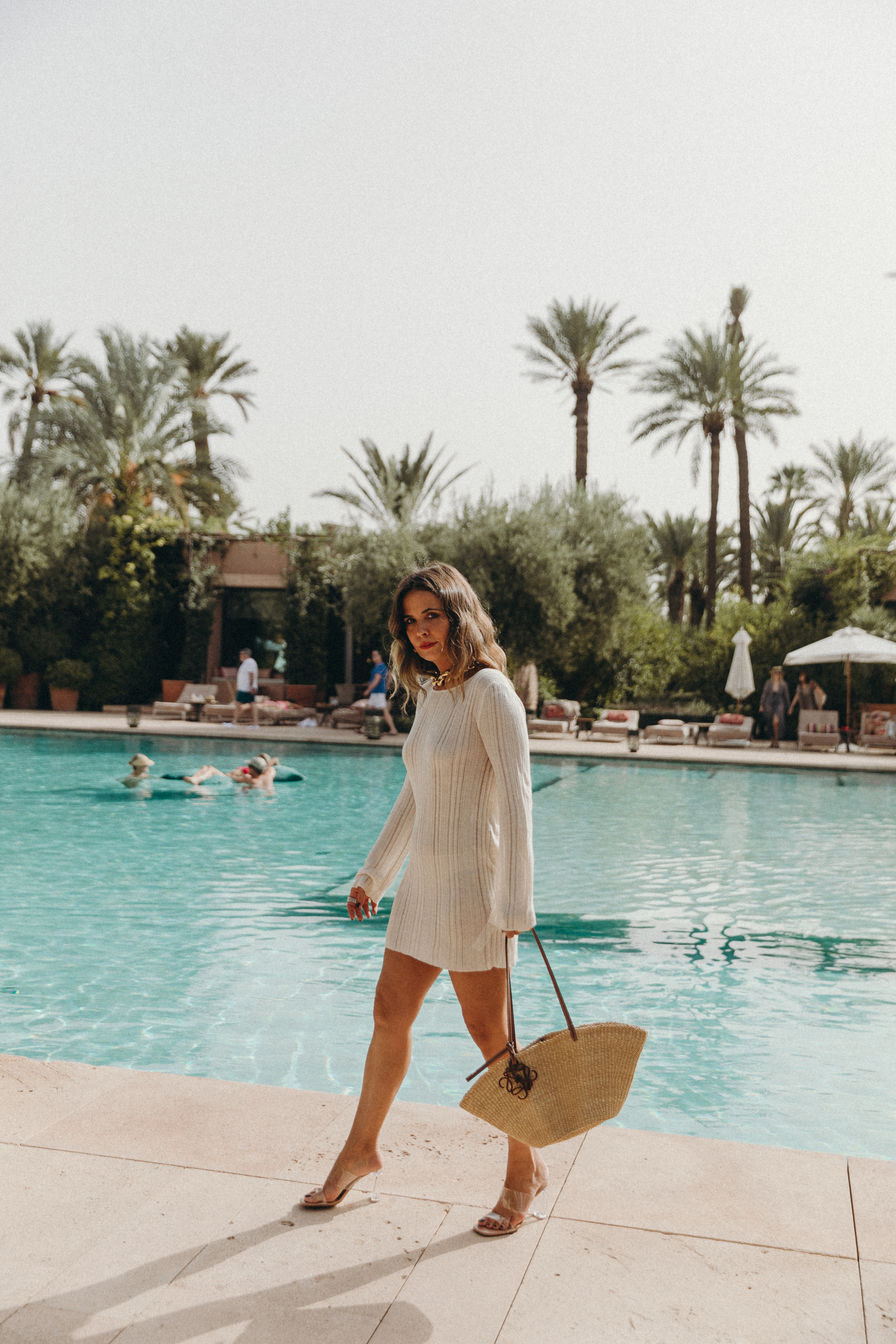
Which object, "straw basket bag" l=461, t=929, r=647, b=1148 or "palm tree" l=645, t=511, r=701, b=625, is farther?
"palm tree" l=645, t=511, r=701, b=625

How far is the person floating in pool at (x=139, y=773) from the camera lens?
13.8 metres

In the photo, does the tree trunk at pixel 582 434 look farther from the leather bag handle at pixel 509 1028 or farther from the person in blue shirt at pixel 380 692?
the leather bag handle at pixel 509 1028

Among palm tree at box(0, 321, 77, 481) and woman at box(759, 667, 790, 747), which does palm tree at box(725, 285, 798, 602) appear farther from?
palm tree at box(0, 321, 77, 481)

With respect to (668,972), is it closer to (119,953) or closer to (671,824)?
(119,953)

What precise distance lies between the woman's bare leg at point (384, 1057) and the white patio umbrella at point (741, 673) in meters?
20.5

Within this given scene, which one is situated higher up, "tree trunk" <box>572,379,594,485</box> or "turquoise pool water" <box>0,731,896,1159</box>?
"tree trunk" <box>572,379,594,485</box>

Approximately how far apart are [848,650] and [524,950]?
14.7m

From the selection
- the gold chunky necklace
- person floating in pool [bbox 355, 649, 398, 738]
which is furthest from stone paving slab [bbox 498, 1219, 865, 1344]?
person floating in pool [bbox 355, 649, 398, 738]

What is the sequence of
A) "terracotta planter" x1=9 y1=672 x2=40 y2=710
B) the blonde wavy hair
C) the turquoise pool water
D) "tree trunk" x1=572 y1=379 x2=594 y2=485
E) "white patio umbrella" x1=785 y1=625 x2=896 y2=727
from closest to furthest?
the blonde wavy hair, the turquoise pool water, "white patio umbrella" x1=785 y1=625 x2=896 y2=727, "terracotta planter" x1=9 y1=672 x2=40 y2=710, "tree trunk" x1=572 y1=379 x2=594 y2=485

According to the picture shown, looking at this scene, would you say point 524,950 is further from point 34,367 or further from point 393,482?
point 34,367

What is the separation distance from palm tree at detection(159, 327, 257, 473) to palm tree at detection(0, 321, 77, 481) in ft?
11.2

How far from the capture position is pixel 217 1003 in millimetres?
5980

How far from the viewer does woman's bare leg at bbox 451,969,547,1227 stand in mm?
2766

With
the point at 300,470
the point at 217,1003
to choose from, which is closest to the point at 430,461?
the point at 300,470
